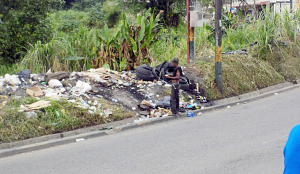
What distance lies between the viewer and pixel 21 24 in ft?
58.3

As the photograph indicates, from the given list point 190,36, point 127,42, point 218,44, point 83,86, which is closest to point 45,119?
point 83,86

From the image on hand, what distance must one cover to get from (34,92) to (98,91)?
1883 mm

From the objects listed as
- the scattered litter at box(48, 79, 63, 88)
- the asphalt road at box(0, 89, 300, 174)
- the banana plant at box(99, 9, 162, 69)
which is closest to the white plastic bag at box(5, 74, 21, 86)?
the scattered litter at box(48, 79, 63, 88)

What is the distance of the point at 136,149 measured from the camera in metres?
7.82

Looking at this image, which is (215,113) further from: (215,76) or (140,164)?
(140,164)

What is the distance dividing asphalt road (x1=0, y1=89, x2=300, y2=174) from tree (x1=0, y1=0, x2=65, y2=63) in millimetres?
9761

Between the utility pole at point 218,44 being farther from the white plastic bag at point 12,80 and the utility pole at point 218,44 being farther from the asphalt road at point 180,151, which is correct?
the white plastic bag at point 12,80

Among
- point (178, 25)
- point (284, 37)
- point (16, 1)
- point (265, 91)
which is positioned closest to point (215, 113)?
point (265, 91)

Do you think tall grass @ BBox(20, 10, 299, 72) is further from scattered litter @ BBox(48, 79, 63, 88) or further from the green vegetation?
scattered litter @ BBox(48, 79, 63, 88)

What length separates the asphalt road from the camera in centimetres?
667

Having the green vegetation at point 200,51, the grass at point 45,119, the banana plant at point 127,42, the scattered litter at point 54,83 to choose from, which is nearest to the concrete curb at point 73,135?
the grass at point 45,119

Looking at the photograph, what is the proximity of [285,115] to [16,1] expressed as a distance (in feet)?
39.6

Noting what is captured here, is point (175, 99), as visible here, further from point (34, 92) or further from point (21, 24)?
point (21, 24)

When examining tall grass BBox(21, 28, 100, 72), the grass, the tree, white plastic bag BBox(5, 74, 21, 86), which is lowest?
the grass
